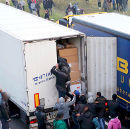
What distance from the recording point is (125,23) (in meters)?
11.4

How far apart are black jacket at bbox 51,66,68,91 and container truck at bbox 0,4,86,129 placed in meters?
0.18

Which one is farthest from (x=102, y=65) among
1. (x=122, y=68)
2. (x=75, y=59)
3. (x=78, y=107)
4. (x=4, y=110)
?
(x=4, y=110)

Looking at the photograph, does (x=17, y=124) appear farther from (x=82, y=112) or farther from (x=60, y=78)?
(x=82, y=112)

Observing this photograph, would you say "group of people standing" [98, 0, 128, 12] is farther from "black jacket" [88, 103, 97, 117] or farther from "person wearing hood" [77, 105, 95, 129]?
"person wearing hood" [77, 105, 95, 129]

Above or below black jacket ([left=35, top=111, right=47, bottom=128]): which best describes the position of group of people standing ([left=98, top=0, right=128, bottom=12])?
above

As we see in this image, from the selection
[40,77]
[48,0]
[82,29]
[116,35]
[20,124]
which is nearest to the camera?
[40,77]

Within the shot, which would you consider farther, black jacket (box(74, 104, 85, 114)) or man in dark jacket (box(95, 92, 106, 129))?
man in dark jacket (box(95, 92, 106, 129))

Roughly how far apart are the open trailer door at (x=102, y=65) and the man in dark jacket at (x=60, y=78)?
44.9 inches

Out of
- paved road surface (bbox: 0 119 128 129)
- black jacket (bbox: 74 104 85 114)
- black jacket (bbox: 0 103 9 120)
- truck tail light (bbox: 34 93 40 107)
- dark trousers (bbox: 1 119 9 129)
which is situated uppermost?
truck tail light (bbox: 34 93 40 107)

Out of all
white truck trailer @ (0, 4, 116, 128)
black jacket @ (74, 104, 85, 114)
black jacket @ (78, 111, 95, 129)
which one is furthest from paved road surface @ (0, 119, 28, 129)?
black jacket @ (78, 111, 95, 129)

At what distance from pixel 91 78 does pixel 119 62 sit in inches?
39.8

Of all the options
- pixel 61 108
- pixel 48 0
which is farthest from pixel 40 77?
pixel 48 0

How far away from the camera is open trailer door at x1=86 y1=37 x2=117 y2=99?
10398mm

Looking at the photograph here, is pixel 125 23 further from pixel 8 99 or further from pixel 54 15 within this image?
pixel 54 15
